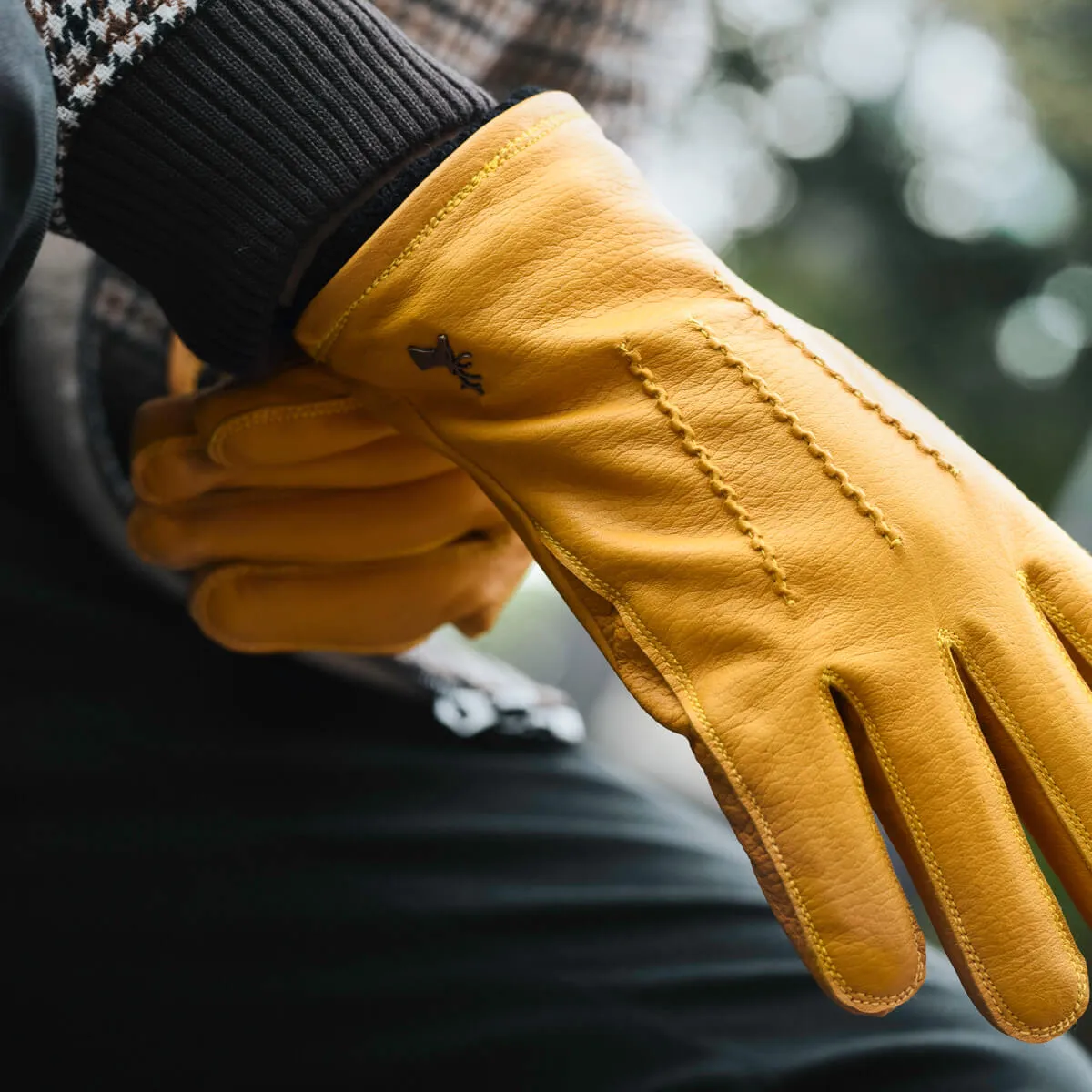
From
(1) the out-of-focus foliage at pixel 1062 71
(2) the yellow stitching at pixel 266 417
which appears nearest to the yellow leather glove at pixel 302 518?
(2) the yellow stitching at pixel 266 417

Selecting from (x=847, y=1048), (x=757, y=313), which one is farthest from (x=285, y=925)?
Answer: (x=757, y=313)

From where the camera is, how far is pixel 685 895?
0.74 m

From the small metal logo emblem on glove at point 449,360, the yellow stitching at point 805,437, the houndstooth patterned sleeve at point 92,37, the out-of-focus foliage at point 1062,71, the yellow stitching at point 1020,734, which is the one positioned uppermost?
the out-of-focus foliage at point 1062,71

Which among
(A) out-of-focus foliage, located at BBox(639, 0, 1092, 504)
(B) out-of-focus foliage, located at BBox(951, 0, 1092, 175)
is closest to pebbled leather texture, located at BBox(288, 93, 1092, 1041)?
(A) out-of-focus foliage, located at BBox(639, 0, 1092, 504)

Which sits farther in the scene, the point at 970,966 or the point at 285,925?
the point at 285,925

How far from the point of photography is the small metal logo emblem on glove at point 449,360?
54 centimetres

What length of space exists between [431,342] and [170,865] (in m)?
0.39

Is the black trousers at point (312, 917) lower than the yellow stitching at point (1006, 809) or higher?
lower

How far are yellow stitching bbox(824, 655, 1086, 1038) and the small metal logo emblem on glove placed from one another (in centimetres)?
24

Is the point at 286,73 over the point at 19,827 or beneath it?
over

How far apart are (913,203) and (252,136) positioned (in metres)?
2.13

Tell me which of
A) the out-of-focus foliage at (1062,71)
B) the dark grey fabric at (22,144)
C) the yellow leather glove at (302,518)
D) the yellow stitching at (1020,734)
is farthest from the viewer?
the out-of-focus foliage at (1062,71)

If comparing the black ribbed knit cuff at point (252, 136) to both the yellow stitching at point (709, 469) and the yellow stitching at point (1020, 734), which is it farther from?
the yellow stitching at point (1020, 734)

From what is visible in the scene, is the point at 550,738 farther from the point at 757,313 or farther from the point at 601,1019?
the point at 757,313
